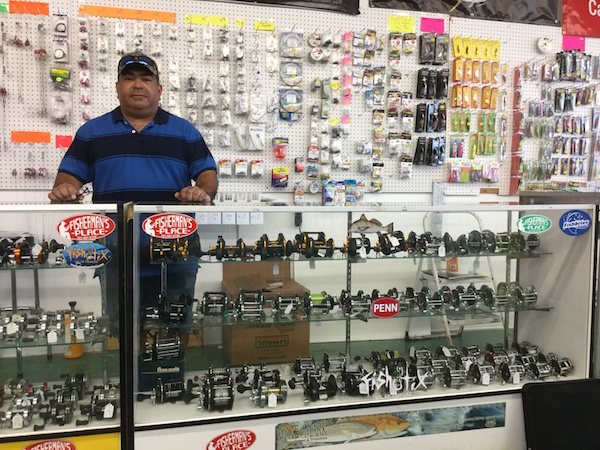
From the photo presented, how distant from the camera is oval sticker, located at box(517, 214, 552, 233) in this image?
256 centimetres

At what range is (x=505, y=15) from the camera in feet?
15.4

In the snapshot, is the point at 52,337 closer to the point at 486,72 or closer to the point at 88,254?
the point at 88,254

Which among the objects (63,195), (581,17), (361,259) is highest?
(581,17)

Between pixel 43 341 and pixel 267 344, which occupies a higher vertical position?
pixel 43 341

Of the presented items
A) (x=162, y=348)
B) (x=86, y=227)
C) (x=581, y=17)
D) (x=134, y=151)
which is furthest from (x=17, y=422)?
(x=581, y=17)

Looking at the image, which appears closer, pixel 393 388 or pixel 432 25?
pixel 393 388

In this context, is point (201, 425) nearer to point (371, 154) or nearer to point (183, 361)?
point (183, 361)

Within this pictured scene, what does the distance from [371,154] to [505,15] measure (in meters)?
1.90

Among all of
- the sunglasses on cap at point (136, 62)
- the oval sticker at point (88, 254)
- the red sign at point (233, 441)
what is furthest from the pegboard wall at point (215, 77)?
the red sign at point (233, 441)

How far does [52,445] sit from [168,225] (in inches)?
38.2

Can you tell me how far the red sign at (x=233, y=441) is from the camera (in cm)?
210

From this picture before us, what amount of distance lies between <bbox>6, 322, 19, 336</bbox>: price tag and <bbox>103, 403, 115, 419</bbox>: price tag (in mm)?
547

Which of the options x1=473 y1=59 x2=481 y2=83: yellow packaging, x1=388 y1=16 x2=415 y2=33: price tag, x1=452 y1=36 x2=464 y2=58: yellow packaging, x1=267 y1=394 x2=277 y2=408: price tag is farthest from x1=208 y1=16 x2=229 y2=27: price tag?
x1=267 y1=394 x2=277 y2=408: price tag

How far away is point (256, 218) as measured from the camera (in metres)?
2.39
